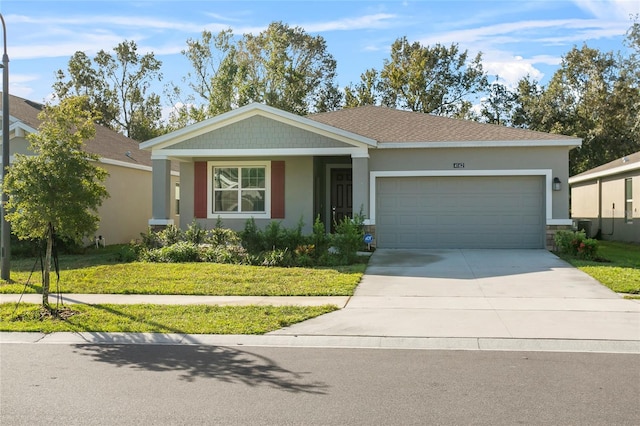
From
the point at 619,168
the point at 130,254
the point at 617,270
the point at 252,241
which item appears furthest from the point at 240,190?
the point at 619,168

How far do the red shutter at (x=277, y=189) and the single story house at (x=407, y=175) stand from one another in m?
0.03

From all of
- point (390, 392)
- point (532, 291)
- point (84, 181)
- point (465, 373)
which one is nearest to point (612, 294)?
point (532, 291)

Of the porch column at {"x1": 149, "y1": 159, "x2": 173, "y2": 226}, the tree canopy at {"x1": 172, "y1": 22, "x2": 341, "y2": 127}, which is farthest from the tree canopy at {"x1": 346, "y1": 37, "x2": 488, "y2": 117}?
the porch column at {"x1": 149, "y1": 159, "x2": 173, "y2": 226}

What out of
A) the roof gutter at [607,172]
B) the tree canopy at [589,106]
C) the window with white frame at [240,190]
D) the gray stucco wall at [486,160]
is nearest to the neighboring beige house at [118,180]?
the window with white frame at [240,190]

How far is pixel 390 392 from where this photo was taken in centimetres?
610

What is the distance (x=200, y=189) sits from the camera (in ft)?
65.2

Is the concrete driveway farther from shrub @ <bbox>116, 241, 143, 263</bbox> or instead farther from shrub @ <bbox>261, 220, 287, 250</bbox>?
shrub @ <bbox>116, 241, 143, 263</bbox>

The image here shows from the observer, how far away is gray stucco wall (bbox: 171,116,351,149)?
60.1ft

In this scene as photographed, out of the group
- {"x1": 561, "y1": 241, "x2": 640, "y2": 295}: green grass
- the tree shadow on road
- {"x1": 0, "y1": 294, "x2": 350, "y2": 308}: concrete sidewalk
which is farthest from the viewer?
{"x1": 561, "y1": 241, "x2": 640, "y2": 295}: green grass

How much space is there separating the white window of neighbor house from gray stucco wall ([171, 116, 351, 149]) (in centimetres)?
1288

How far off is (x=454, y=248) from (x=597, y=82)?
22358 mm

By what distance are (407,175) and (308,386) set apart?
42.9ft

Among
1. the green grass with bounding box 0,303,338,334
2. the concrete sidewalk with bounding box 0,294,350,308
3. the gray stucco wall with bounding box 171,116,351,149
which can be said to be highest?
the gray stucco wall with bounding box 171,116,351,149

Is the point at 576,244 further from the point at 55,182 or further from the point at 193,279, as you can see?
the point at 55,182
